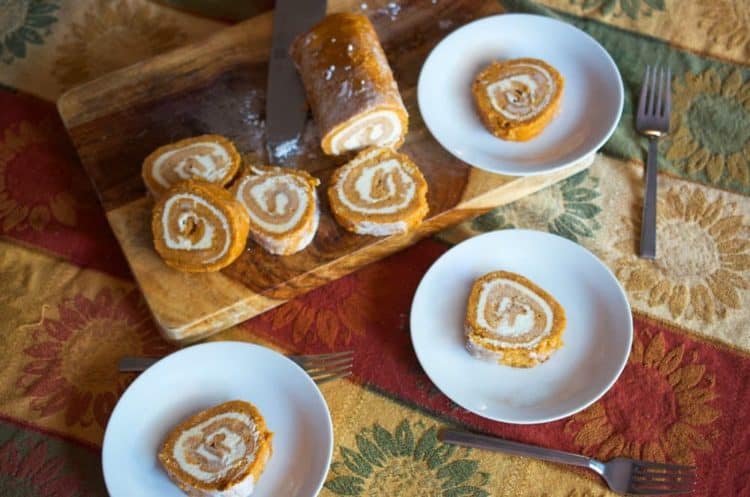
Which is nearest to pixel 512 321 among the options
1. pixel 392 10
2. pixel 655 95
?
pixel 655 95

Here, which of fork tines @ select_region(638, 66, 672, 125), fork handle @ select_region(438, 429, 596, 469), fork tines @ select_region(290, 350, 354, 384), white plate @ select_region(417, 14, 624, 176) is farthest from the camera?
fork tines @ select_region(638, 66, 672, 125)

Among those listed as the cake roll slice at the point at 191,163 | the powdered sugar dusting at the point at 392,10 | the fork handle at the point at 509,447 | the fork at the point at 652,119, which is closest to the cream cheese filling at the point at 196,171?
the cake roll slice at the point at 191,163

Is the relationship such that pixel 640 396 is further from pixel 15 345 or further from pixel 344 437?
pixel 15 345

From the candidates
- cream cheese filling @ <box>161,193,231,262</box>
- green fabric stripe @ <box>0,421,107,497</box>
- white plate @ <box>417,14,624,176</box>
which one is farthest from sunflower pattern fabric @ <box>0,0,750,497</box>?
cream cheese filling @ <box>161,193,231,262</box>

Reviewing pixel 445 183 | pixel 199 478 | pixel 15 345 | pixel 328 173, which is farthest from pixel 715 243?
pixel 15 345

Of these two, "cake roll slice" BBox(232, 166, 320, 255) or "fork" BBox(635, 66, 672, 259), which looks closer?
"cake roll slice" BBox(232, 166, 320, 255)

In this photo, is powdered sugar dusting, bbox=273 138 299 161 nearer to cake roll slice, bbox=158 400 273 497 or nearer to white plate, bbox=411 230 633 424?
white plate, bbox=411 230 633 424

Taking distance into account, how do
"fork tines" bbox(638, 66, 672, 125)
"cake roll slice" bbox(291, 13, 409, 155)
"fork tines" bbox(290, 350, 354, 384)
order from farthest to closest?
"fork tines" bbox(638, 66, 672, 125)
"cake roll slice" bbox(291, 13, 409, 155)
"fork tines" bbox(290, 350, 354, 384)

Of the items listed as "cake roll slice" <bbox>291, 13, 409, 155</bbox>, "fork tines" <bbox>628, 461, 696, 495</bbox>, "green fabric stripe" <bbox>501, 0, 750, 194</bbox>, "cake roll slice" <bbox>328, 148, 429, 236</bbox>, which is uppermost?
"cake roll slice" <bbox>291, 13, 409, 155</bbox>

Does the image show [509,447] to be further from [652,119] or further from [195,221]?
[652,119]
